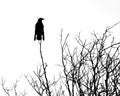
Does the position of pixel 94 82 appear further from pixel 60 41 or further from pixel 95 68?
pixel 60 41

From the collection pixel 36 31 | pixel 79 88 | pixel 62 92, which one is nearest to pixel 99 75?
pixel 79 88

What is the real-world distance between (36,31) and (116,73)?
6.83 ft

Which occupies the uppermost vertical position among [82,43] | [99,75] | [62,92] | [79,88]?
[82,43]

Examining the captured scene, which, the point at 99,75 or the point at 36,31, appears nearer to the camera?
the point at 99,75

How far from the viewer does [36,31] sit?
581 cm

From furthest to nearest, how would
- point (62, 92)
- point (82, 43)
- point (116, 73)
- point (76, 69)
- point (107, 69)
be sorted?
point (62, 92), point (82, 43), point (76, 69), point (116, 73), point (107, 69)

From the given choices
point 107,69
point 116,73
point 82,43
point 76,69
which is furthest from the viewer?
point 82,43

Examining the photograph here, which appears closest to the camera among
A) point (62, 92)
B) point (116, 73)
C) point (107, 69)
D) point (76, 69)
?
point (107, 69)

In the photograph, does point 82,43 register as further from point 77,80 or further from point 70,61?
point 77,80

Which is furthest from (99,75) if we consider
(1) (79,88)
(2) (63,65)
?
(2) (63,65)

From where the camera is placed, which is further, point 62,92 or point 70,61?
point 62,92

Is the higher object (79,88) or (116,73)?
(116,73)

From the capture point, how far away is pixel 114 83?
5.17m

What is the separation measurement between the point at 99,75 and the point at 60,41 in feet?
4.99
